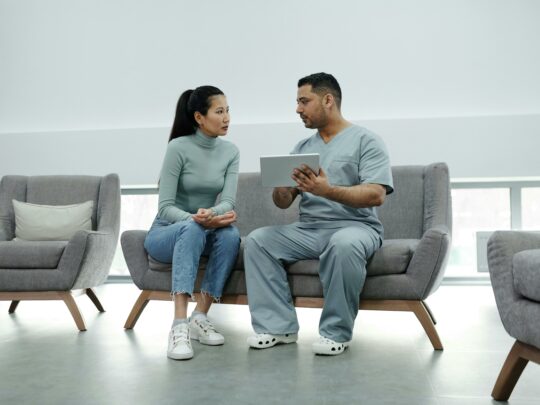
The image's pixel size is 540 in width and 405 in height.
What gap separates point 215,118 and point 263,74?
163cm

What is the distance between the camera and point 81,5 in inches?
173

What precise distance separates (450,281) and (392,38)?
70.3 inches

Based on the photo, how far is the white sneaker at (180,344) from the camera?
6.92ft

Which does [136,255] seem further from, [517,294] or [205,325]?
[517,294]

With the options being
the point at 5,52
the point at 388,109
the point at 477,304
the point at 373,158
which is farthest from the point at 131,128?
the point at 477,304

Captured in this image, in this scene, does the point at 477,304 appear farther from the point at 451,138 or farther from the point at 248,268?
the point at 248,268

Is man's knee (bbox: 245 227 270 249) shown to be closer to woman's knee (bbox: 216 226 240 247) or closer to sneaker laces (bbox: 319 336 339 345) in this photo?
woman's knee (bbox: 216 226 240 247)

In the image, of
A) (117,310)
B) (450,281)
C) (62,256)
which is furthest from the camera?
(450,281)

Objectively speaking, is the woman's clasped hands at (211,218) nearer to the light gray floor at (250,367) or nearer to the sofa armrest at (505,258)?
the light gray floor at (250,367)

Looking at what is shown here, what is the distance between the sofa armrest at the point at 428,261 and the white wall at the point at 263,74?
1728mm

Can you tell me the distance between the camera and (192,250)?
2.35 m

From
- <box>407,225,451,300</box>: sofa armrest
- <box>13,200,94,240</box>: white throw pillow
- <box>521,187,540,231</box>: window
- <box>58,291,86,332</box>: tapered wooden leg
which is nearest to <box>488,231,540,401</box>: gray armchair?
<box>407,225,451,300</box>: sofa armrest

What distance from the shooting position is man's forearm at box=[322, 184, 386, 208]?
2294mm

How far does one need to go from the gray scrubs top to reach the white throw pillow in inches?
55.5
